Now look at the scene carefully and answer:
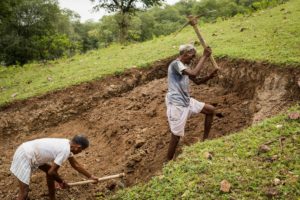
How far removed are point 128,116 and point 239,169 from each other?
4.17 meters

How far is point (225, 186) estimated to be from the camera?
434 cm

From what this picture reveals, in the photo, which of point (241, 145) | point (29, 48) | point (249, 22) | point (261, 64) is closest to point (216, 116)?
point (261, 64)

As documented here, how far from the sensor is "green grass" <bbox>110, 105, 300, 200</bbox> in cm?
427

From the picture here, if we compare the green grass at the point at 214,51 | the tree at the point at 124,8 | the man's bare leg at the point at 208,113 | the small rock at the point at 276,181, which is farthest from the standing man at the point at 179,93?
the tree at the point at 124,8

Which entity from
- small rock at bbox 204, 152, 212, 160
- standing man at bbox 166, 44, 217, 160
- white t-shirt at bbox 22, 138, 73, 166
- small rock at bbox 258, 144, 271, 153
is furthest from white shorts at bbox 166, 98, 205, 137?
white t-shirt at bbox 22, 138, 73, 166

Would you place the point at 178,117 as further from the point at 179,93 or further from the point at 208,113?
the point at 208,113

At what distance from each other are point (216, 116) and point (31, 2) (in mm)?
25590

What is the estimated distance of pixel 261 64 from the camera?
7.47 meters

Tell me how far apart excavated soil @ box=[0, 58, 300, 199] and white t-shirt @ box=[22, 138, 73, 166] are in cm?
109

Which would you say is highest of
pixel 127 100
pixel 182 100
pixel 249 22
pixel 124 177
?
pixel 249 22

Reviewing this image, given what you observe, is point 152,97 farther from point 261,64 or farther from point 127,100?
point 261,64

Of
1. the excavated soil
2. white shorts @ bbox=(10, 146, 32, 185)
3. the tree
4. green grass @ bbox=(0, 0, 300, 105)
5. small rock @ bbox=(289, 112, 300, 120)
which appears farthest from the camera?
the tree

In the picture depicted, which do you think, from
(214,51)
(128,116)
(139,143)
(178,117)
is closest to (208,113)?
(178,117)

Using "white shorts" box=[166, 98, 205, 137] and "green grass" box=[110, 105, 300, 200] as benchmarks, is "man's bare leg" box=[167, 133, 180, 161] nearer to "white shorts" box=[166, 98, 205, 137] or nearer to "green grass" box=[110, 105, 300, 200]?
"white shorts" box=[166, 98, 205, 137]
